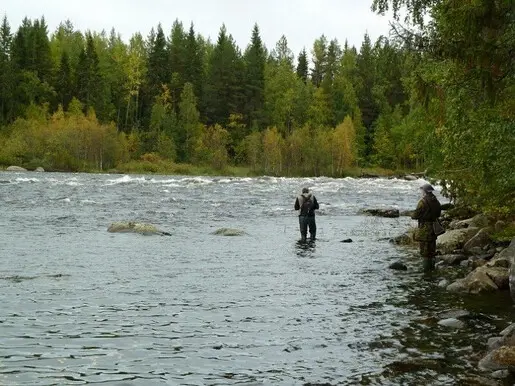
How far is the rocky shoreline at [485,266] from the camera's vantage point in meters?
8.23

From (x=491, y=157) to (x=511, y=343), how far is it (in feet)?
16.2

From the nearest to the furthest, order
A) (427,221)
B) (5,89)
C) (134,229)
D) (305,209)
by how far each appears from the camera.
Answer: (427,221), (305,209), (134,229), (5,89)

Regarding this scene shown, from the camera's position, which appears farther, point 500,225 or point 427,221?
point 500,225

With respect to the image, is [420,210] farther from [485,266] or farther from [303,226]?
[303,226]

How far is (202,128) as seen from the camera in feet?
361

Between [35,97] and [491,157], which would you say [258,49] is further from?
[491,157]

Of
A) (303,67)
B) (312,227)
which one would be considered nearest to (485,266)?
(312,227)

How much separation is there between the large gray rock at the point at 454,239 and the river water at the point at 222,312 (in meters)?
1.08

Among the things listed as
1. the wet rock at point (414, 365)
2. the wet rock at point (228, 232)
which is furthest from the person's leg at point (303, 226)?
the wet rock at point (414, 365)

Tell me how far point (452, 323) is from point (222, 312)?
4.13 meters

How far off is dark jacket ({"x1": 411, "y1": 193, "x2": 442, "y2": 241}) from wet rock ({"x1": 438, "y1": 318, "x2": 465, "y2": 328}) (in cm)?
549

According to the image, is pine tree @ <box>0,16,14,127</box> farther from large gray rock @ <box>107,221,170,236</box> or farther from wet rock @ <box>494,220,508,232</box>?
wet rock @ <box>494,220,508,232</box>

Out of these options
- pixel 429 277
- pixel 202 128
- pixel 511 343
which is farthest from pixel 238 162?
pixel 511 343

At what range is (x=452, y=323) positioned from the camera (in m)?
10.6
